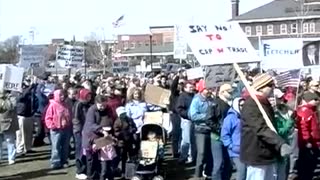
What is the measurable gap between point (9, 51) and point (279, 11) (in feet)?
149

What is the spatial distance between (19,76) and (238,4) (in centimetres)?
11228

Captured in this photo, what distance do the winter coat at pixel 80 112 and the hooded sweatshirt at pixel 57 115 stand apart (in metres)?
0.43

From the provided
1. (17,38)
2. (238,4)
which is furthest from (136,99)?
(238,4)

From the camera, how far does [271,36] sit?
116m

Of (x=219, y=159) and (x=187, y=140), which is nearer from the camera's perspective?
(x=219, y=159)

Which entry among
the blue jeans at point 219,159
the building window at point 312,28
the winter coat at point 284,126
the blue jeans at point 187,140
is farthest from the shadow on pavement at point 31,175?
the building window at point 312,28

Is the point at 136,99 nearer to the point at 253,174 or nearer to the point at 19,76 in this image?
the point at 19,76

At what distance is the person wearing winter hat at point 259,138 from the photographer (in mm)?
9516

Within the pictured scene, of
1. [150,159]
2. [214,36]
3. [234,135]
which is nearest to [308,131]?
[234,135]

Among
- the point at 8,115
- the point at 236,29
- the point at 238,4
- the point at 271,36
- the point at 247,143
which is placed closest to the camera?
the point at 247,143

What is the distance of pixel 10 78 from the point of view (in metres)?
17.8

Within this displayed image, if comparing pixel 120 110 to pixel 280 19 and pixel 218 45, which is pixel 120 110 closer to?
pixel 218 45

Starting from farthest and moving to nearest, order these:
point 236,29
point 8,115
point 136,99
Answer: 1. point 8,115
2. point 136,99
3. point 236,29

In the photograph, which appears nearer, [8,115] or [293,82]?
[293,82]
